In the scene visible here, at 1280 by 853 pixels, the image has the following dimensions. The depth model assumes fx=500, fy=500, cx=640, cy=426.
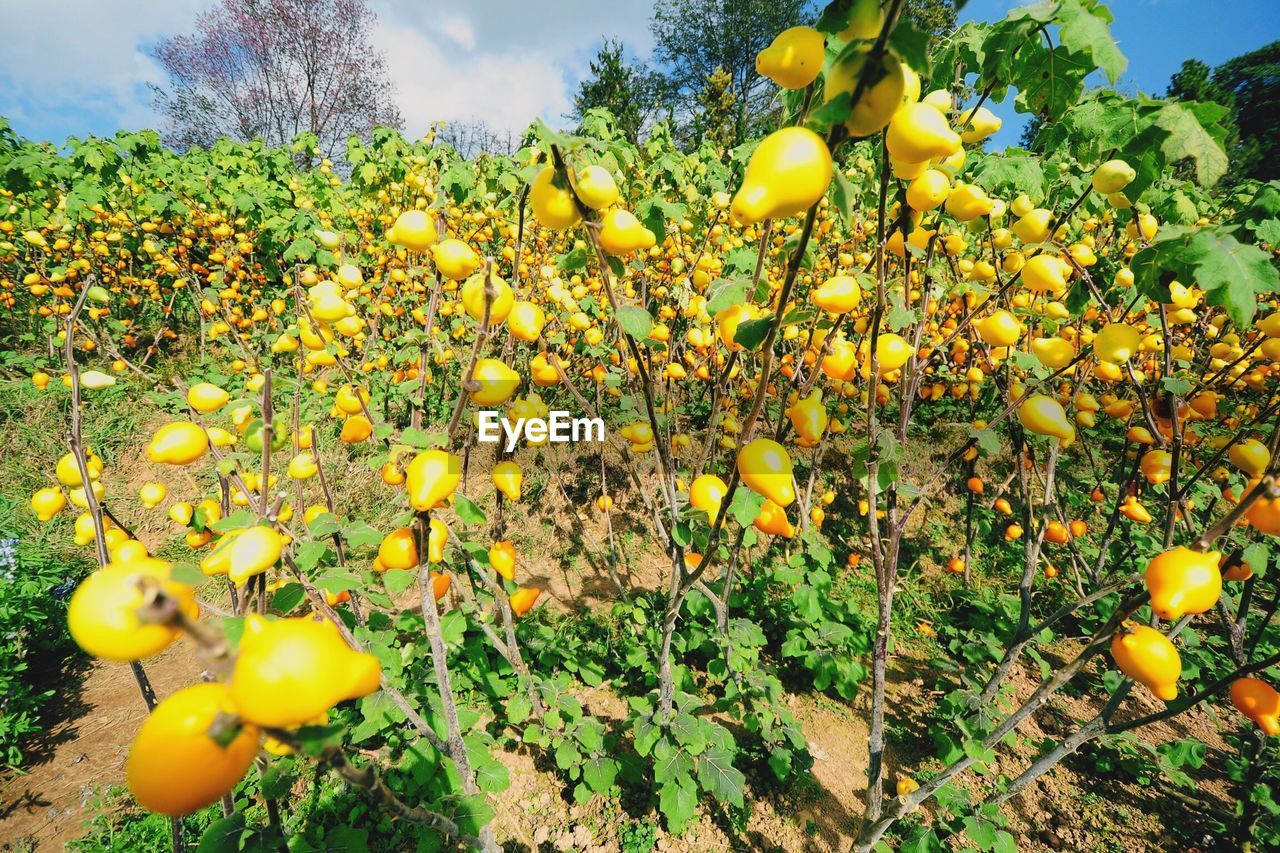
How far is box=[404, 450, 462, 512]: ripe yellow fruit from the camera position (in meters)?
1.17

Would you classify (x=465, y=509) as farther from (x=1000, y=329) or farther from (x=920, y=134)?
(x=1000, y=329)

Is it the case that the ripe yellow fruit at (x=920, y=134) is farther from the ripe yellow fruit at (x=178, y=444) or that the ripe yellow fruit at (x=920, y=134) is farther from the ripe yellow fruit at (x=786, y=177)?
the ripe yellow fruit at (x=178, y=444)

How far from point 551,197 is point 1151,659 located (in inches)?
67.3

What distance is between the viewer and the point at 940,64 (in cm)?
173

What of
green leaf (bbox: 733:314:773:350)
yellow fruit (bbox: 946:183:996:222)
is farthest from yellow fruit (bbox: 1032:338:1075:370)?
green leaf (bbox: 733:314:773:350)

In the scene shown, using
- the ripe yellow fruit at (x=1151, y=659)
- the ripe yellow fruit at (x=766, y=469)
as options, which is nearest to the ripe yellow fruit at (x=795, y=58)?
the ripe yellow fruit at (x=766, y=469)

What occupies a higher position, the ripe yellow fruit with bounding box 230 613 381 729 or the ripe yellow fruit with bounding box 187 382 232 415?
the ripe yellow fruit with bounding box 187 382 232 415

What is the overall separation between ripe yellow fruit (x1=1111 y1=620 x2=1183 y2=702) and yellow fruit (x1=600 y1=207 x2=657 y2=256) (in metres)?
1.48

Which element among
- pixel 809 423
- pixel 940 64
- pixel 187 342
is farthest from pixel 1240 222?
pixel 187 342

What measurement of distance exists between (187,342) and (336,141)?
67.7 ft

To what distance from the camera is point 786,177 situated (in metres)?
0.72

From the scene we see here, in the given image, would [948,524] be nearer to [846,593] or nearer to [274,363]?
[846,593]

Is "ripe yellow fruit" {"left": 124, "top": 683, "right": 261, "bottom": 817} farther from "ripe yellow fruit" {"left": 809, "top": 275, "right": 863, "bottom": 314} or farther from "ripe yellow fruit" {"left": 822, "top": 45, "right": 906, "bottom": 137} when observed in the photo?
"ripe yellow fruit" {"left": 809, "top": 275, "right": 863, "bottom": 314}

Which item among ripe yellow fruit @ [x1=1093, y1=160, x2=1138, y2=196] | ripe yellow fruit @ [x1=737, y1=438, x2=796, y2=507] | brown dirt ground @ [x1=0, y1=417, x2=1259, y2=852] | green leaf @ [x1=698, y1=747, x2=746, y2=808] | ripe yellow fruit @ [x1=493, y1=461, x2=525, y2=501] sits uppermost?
ripe yellow fruit @ [x1=1093, y1=160, x2=1138, y2=196]
